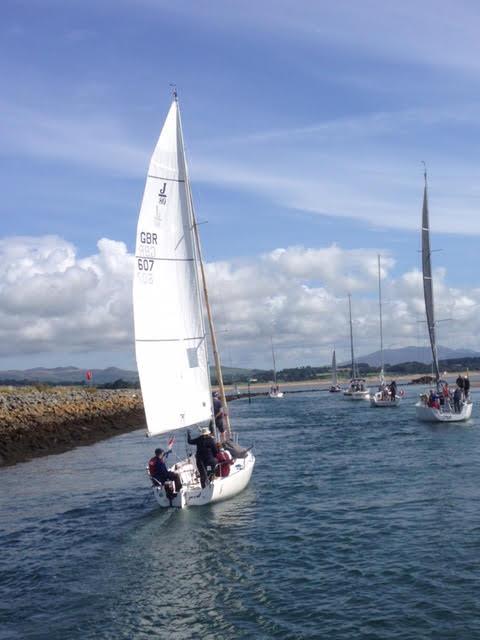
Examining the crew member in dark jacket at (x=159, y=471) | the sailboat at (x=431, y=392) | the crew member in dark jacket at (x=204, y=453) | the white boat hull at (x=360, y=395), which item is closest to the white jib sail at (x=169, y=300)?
the crew member in dark jacket at (x=159, y=471)

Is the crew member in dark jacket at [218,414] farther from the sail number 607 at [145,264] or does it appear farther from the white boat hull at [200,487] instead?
the sail number 607 at [145,264]

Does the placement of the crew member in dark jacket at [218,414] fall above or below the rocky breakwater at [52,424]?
above

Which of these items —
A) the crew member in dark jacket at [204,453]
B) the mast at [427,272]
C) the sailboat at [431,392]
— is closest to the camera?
the crew member in dark jacket at [204,453]

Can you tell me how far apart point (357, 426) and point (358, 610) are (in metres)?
35.8

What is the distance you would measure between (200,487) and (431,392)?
27.9 metres

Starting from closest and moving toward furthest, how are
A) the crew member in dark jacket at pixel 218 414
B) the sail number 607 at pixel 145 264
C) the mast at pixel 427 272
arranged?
1. the sail number 607 at pixel 145 264
2. the crew member in dark jacket at pixel 218 414
3. the mast at pixel 427 272

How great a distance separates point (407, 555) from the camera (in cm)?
1530

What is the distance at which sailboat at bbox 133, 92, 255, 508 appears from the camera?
2034 centimetres

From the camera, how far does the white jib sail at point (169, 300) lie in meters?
20.4

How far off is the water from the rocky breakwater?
9570 mm

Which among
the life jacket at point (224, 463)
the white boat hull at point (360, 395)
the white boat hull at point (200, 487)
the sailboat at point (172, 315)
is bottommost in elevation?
the white boat hull at point (360, 395)

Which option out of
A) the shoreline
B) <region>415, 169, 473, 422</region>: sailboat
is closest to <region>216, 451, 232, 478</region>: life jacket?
the shoreline

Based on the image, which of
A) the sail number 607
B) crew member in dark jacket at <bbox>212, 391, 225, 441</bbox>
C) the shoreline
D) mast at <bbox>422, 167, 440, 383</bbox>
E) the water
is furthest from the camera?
mast at <bbox>422, 167, 440, 383</bbox>

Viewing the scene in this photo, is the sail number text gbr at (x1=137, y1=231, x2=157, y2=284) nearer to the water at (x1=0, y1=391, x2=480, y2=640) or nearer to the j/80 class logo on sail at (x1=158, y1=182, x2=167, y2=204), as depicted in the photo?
the j/80 class logo on sail at (x1=158, y1=182, x2=167, y2=204)
